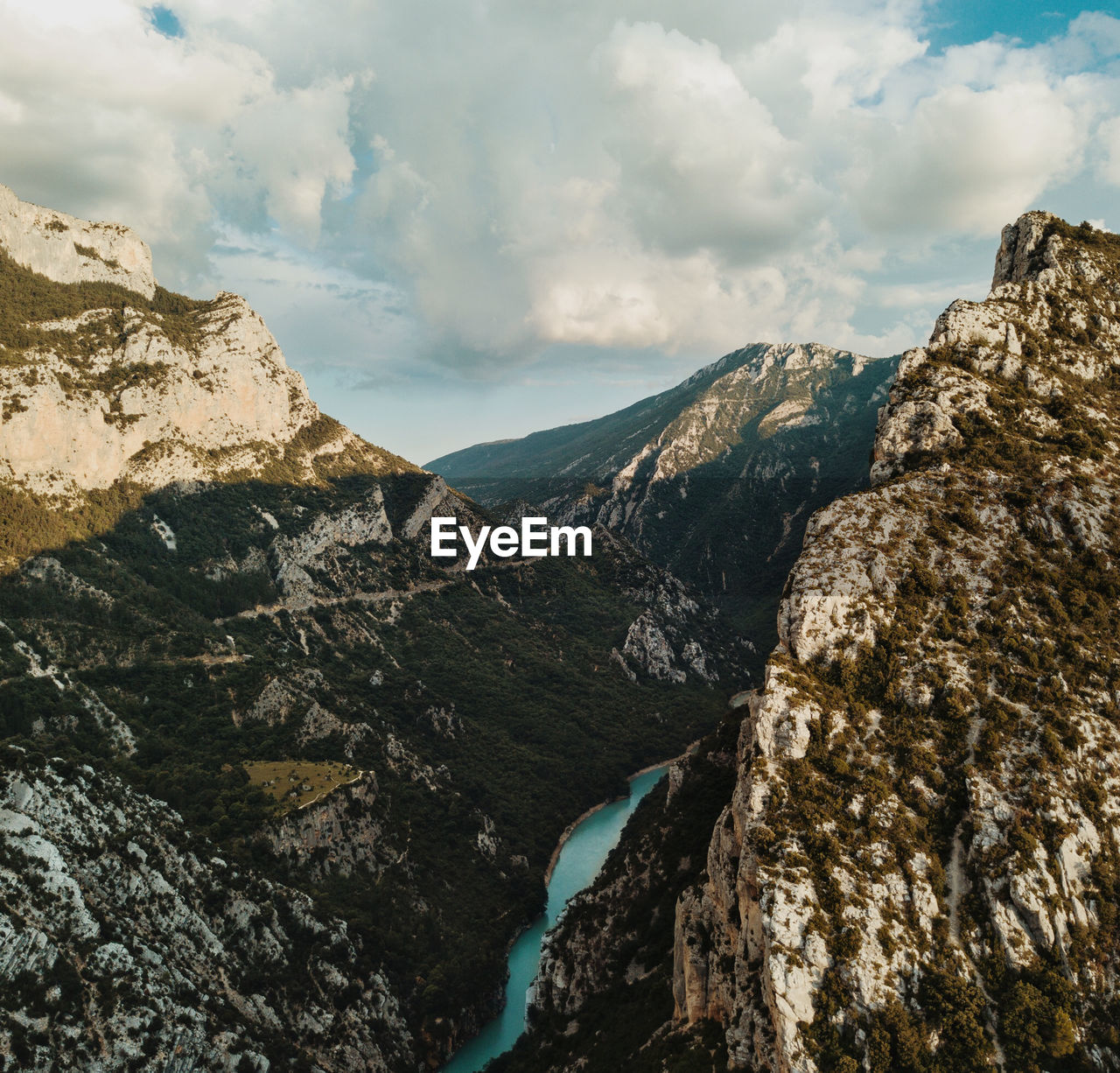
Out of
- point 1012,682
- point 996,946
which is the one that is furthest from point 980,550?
point 996,946

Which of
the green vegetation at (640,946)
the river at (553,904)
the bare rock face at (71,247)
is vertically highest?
the bare rock face at (71,247)

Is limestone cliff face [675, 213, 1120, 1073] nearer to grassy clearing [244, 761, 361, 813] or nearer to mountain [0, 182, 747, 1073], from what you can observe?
mountain [0, 182, 747, 1073]

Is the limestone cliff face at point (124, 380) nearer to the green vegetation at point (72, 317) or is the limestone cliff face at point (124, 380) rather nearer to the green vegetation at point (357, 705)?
the green vegetation at point (72, 317)

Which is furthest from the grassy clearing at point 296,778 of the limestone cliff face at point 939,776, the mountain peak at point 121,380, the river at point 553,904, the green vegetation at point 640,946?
the mountain peak at point 121,380

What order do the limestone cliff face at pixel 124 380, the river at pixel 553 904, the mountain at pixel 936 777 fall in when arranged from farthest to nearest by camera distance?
the limestone cliff face at pixel 124 380 → the river at pixel 553 904 → the mountain at pixel 936 777

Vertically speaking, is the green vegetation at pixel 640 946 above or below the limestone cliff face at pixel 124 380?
below

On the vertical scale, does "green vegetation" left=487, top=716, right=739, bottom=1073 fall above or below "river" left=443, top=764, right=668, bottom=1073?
above

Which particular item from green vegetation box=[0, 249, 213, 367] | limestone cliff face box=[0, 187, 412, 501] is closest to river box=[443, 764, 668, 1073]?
limestone cliff face box=[0, 187, 412, 501]
